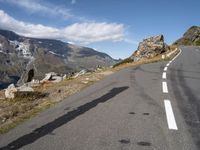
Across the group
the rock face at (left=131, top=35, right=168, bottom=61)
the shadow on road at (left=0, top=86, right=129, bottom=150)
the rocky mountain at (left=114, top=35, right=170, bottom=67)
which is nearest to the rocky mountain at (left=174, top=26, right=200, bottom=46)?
the rocky mountain at (left=114, top=35, right=170, bottom=67)

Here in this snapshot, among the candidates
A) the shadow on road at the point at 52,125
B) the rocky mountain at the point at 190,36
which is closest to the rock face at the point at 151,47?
the shadow on road at the point at 52,125

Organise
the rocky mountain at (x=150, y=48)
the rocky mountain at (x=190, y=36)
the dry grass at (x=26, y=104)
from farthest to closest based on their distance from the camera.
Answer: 1. the rocky mountain at (x=190, y=36)
2. the rocky mountain at (x=150, y=48)
3. the dry grass at (x=26, y=104)

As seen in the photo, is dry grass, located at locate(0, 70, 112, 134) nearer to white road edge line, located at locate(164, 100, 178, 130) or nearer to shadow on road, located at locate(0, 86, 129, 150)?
shadow on road, located at locate(0, 86, 129, 150)

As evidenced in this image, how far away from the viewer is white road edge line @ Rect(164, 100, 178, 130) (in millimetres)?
6891

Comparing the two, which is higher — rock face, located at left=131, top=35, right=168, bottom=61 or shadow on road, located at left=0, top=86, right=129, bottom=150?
rock face, located at left=131, top=35, right=168, bottom=61

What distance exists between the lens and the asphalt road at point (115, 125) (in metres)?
5.78

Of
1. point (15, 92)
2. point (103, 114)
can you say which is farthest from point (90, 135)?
point (15, 92)

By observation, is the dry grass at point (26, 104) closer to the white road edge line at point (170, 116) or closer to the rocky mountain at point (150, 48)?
the white road edge line at point (170, 116)

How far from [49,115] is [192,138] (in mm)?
4205

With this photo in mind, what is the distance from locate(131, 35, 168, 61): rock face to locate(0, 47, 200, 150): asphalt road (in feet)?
124

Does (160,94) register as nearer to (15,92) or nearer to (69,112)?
(69,112)

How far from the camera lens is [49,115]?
8422 mm

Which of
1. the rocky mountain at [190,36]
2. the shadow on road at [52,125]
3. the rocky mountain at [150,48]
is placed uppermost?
the rocky mountain at [190,36]

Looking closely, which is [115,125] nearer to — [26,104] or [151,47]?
[26,104]
